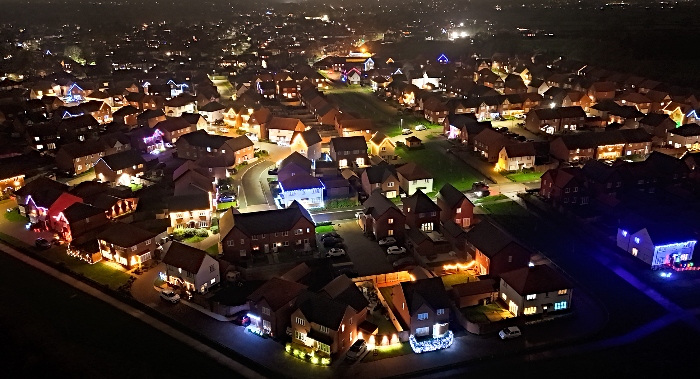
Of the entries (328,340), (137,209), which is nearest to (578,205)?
(328,340)

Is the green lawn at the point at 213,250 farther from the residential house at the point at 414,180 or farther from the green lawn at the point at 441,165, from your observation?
the green lawn at the point at 441,165

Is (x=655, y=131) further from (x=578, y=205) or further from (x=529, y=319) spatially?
(x=529, y=319)

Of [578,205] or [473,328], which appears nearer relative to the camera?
[473,328]

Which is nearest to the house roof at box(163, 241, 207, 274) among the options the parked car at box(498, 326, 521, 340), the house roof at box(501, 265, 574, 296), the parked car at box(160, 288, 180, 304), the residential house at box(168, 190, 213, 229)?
the parked car at box(160, 288, 180, 304)

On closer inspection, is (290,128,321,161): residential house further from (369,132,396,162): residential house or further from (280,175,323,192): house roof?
(280,175,323,192): house roof

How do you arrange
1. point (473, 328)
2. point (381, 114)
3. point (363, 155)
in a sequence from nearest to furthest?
point (473, 328) < point (363, 155) < point (381, 114)
